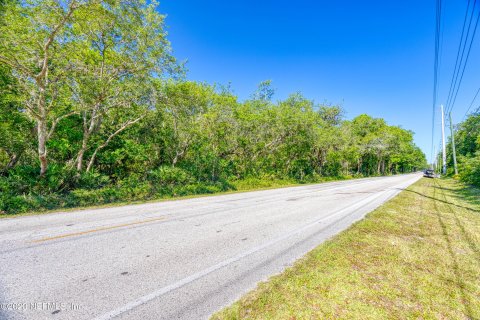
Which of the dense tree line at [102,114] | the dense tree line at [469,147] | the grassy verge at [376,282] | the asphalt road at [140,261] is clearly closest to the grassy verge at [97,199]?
the dense tree line at [102,114]

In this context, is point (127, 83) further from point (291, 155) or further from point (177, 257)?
point (291, 155)

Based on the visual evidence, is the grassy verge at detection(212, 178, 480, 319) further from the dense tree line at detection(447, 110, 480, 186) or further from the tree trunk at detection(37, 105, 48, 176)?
the dense tree line at detection(447, 110, 480, 186)

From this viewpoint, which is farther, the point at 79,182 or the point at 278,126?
the point at 278,126

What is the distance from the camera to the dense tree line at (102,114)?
356 inches

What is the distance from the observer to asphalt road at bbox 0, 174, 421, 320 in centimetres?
269

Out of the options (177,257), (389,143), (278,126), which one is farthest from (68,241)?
(389,143)

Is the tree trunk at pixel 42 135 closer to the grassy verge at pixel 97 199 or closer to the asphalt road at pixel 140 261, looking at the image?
the grassy verge at pixel 97 199

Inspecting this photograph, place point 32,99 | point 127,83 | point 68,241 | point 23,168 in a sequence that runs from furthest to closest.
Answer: point 127,83 < point 32,99 < point 23,168 < point 68,241

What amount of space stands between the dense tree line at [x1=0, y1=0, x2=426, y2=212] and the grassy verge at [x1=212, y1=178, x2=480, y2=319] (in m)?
10.2

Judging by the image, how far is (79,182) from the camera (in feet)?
36.2

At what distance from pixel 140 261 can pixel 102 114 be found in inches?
456

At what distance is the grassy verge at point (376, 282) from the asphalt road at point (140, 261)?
0.41 m

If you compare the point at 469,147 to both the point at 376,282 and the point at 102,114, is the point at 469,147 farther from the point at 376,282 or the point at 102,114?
the point at 102,114

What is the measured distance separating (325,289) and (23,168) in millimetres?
12614
